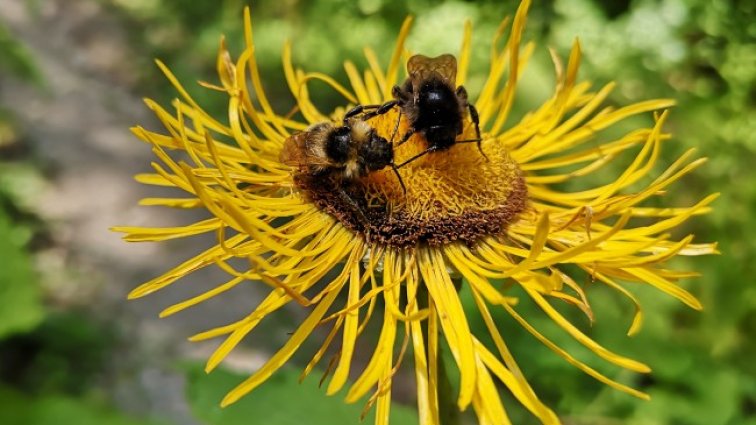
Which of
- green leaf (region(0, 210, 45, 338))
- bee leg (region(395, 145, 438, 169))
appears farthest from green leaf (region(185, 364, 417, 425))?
green leaf (region(0, 210, 45, 338))

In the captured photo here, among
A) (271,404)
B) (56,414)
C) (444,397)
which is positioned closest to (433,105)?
(444,397)

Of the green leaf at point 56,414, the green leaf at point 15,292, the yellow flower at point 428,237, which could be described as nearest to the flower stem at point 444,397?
the yellow flower at point 428,237

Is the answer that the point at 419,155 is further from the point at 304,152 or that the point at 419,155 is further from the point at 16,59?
the point at 16,59

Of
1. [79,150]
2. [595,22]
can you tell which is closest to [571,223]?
[595,22]

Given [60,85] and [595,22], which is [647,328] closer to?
[595,22]

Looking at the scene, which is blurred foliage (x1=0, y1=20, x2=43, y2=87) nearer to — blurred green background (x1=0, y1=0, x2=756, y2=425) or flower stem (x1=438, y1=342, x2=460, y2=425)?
blurred green background (x1=0, y1=0, x2=756, y2=425)
